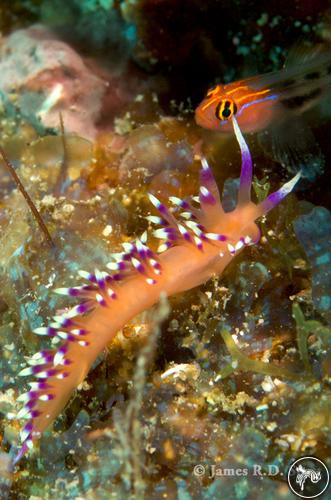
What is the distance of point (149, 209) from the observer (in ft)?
11.1

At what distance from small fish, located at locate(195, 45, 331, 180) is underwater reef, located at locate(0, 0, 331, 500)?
0.29 feet

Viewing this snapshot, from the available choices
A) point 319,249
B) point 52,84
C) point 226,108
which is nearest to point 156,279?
point 319,249

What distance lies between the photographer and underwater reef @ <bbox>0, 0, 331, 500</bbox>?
8.20 feet

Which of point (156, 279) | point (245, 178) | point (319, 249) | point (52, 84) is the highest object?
point (52, 84)

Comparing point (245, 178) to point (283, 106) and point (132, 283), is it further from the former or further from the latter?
point (283, 106)

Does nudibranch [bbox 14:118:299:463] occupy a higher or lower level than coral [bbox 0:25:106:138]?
lower

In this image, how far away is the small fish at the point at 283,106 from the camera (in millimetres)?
3438

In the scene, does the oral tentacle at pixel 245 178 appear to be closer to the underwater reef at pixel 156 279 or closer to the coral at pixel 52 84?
the underwater reef at pixel 156 279

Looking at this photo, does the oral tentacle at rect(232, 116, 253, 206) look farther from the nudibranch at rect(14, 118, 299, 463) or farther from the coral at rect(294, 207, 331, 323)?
the coral at rect(294, 207, 331, 323)

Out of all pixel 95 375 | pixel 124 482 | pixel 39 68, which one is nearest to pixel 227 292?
pixel 95 375

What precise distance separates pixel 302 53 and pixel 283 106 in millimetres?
463

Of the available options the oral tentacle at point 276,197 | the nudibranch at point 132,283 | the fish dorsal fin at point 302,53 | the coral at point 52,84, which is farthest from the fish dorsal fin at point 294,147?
the coral at point 52,84

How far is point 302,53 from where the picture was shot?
3.59 metres

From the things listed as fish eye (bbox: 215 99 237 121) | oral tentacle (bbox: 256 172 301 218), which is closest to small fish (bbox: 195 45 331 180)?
fish eye (bbox: 215 99 237 121)
